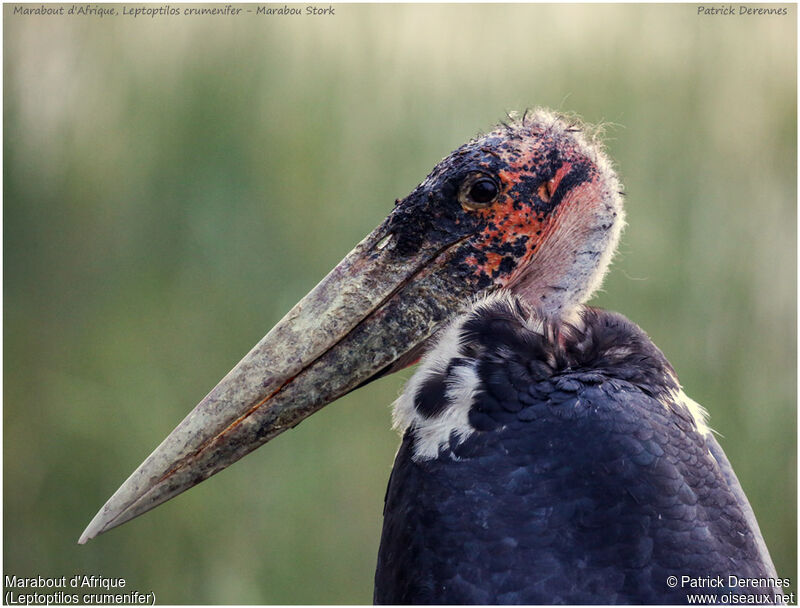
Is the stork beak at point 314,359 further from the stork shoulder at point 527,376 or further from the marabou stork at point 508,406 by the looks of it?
the stork shoulder at point 527,376

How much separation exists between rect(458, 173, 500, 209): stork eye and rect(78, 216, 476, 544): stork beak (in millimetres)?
84

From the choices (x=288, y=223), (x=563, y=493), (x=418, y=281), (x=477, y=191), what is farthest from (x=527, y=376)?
(x=288, y=223)

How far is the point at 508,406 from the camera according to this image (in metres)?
1.34

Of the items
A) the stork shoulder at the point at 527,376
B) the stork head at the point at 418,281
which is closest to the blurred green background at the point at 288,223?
the stork head at the point at 418,281

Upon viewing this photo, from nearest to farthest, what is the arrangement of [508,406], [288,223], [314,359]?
1. [508,406]
2. [314,359]
3. [288,223]

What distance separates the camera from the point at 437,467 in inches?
52.6

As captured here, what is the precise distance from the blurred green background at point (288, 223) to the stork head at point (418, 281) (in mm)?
1687

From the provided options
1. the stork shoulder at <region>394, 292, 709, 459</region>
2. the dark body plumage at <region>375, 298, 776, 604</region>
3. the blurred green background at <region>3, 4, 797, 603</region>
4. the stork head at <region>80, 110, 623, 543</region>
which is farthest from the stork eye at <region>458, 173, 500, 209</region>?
the blurred green background at <region>3, 4, 797, 603</region>

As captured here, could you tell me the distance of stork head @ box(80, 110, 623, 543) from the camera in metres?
1.58

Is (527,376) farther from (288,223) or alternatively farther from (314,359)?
(288,223)

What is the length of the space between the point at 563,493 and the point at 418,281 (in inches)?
22.5

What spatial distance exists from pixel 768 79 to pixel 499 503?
302 cm

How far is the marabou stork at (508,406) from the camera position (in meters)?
1.19

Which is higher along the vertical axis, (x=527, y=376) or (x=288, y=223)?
(x=288, y=223)
